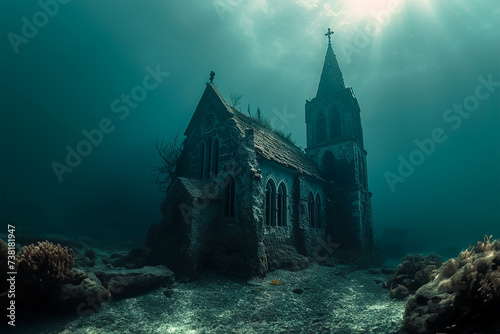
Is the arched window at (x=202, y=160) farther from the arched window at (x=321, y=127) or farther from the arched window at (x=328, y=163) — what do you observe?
the arched window at (x=321, y=127)

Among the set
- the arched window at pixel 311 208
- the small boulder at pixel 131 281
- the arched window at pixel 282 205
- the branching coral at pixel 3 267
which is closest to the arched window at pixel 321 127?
the arched window at pixel 311 208

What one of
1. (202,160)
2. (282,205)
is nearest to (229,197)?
(282,205)

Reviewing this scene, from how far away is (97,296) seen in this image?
7.26m

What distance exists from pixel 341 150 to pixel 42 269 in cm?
2138

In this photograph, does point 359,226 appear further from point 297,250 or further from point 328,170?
point 297,250

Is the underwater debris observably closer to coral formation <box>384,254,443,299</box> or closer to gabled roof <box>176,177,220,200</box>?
coral formation <box>384,254,443,299</box>

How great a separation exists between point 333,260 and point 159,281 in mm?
11818

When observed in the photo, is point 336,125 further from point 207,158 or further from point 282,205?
point 207,158

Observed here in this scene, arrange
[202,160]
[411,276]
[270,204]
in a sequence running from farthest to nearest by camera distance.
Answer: [202,160] → [270,204] → [411,276]

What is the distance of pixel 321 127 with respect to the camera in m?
25.2

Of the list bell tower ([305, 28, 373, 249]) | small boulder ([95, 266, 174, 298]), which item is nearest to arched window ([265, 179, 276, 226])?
small boulder ([95, 266, 174, 298])

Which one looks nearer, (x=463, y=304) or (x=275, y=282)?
(x=463, y=304)

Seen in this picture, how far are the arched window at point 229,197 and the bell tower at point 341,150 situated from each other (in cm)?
1079

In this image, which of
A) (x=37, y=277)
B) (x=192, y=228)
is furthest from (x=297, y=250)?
(x=37, y=277)
